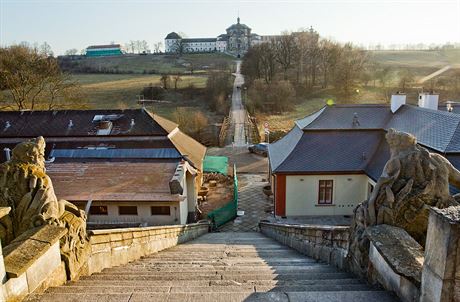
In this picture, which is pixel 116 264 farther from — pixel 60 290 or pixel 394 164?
pixel 394 164

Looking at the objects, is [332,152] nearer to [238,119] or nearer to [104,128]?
[104,128]

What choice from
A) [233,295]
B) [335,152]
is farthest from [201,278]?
[335,152]

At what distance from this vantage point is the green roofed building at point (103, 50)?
14525 cm

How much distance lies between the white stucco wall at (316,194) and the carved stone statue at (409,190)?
12.0 m

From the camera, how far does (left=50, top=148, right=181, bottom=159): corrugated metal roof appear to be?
2067cm

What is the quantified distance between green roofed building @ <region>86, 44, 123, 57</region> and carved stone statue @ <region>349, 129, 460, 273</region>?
15115 cm

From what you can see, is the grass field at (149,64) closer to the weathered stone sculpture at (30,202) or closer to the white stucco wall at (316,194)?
the white stucco wall at (316,194)

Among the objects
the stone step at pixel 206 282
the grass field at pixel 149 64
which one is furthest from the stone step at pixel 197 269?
the grass field at pixel 149 64

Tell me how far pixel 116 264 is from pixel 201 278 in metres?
2.18

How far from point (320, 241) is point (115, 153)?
1473 cm

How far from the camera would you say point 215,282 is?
6031 millimetres

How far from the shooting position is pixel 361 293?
15.1 ft

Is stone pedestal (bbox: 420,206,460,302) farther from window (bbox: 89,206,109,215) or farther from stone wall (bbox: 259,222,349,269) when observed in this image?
window (bbox: 89,206,109,215)

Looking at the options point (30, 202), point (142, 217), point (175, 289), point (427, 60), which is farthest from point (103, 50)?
point (175, 289)
